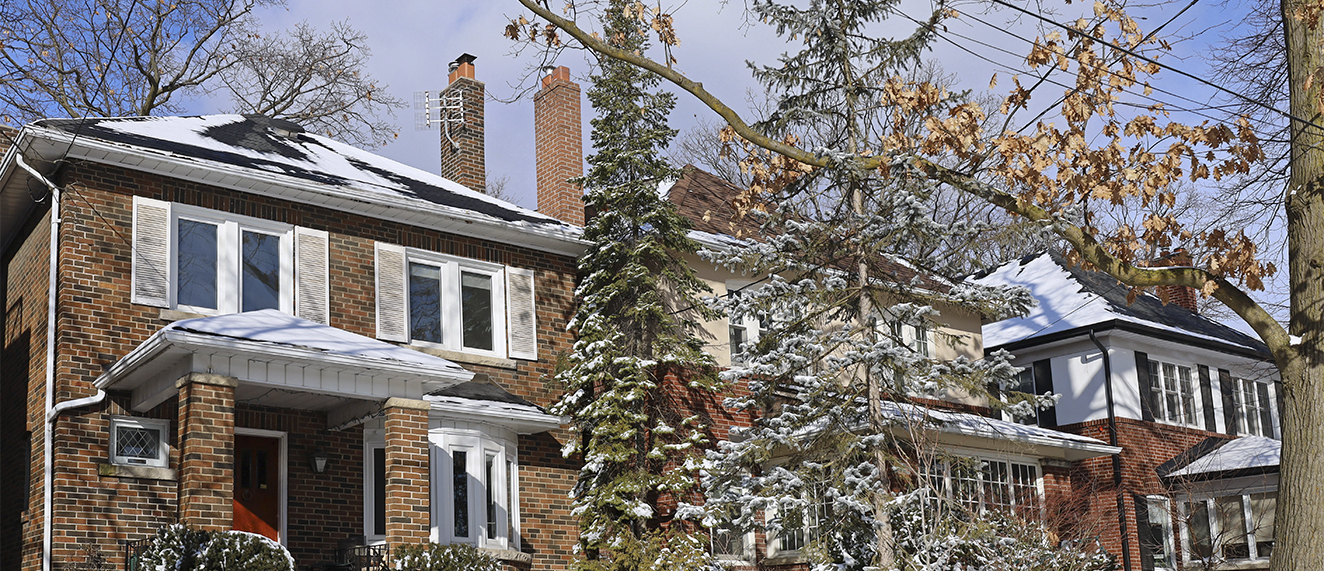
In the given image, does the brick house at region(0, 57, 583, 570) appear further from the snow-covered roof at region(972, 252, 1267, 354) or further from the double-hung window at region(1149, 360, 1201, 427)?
the double-hung window at region(1149, 360, 1201, 427)

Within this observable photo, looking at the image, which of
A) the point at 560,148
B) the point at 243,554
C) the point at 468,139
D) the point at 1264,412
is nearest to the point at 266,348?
the point at 243,554

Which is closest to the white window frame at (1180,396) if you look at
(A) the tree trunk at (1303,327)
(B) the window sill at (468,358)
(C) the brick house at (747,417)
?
(C) the brick house at (747,417)

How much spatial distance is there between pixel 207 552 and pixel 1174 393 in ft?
66.1

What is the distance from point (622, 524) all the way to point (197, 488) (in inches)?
235

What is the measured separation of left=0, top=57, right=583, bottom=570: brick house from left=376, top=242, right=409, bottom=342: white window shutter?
23 mm

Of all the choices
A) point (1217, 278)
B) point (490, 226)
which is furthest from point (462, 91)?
point (1217, 278)

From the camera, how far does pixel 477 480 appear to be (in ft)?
52.0

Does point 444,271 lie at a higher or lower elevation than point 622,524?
higher

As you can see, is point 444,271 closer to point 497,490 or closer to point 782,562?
point 497,490

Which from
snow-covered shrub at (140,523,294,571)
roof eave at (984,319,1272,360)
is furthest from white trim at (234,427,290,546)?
roof eave at (984,319,1272,360)

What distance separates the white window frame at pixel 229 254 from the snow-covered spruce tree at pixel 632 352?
412 centimetres

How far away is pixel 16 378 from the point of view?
1507 cm

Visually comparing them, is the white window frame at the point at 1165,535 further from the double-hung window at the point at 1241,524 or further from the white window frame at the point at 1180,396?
the white window frame at the point at 1180,396

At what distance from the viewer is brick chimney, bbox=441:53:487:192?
20766mm
